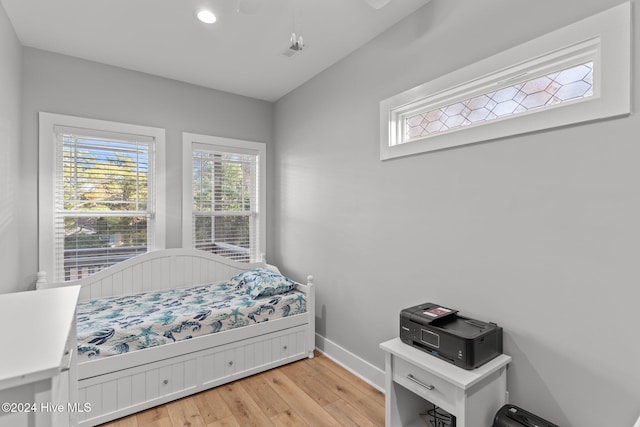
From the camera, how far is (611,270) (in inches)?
53.6

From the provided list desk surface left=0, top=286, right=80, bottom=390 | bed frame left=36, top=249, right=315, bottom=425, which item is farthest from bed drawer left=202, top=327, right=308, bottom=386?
desk surface left=0, top=286, right=80, bottom=390

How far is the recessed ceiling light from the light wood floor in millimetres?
2693

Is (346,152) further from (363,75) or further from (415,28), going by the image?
(415,28)

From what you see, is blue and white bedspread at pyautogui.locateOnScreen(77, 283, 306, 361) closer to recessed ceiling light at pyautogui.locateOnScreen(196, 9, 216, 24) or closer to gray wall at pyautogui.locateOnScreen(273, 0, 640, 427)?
gray wall at pyautogui.locateOnScreen(273, 0, 640, 427)

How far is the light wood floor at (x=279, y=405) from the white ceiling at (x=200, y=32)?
2.48 meters

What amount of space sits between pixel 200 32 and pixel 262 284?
6.85ft

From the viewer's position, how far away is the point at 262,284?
9.46 feet

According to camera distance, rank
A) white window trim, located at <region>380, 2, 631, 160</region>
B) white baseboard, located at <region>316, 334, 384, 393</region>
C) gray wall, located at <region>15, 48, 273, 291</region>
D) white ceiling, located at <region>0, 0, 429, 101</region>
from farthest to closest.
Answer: gray wall, located at <region>15, 48, 273, 291</region> < white baseboard, located at <region>316, 334, 384, 393</region> < white ceiling, located at <region>0, 0, 429, 101</region> < white window trim, located at <region>380, 2, 631, 160</region>

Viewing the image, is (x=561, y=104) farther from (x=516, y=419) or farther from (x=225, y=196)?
(x=225, y=196)

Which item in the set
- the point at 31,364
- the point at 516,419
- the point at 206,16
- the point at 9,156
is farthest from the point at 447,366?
the point at 9,156

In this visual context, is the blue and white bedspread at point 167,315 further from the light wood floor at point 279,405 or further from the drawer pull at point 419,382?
the drawer pull at point 419,382

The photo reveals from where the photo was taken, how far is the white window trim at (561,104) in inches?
52.0

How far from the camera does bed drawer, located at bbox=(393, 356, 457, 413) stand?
1550mm

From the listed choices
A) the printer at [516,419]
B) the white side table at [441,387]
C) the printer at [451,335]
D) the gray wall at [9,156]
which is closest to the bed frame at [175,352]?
the gray wall at [9,156]
